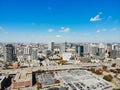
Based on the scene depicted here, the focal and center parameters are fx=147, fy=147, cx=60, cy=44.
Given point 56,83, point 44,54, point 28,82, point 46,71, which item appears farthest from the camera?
point 44,54

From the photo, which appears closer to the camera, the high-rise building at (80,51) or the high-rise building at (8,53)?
the high-rise building at (8,53)

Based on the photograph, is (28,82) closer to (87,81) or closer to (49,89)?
(49,89)

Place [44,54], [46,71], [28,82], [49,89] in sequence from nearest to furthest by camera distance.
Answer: [49,89], [28,82], [46,71], [44,54]

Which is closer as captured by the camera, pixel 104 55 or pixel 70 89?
A: pixel 70 89

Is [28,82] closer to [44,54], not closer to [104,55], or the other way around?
[44,54]

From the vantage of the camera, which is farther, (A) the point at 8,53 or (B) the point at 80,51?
(B) the point at 80,51

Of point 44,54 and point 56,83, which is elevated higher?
point 44,54

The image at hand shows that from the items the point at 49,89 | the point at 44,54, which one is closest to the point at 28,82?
the point at 49,89

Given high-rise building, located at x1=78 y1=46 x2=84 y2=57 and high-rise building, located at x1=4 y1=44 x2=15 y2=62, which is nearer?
high-rise building, located at x1=4 y1=44 x2=15 y2=62

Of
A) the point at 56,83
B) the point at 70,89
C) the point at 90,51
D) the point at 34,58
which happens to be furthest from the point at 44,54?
the point at 70,89
